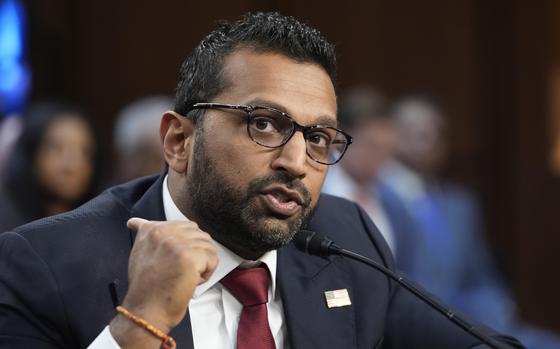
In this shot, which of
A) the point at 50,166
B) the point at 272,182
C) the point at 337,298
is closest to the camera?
the point at 272,182

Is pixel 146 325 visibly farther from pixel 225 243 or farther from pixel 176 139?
pixel 176 139

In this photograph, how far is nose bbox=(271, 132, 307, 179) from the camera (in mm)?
1872

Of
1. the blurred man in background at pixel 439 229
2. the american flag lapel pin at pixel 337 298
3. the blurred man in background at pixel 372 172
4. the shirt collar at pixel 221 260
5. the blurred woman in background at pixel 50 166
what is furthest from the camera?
the blurred man in background at pixel 439 229

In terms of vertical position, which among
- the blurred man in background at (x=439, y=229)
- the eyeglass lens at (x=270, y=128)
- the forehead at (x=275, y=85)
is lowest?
the blurred man in background at (x=439, y=229)

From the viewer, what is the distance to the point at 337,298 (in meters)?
2.11

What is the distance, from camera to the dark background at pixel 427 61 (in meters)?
5.35

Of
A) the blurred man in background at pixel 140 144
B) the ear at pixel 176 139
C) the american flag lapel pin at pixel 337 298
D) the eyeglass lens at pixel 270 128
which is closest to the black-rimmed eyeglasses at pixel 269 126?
the eyeglass lens at pixel 270 128

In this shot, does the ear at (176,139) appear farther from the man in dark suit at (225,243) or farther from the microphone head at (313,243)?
the microphone head at (313,243)

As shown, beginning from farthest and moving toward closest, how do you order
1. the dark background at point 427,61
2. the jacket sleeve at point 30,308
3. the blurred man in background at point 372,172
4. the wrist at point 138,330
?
the dark background at point 427,61 → the blurred man in background at point 372,172 → the jacket sleeve at point 30,308 → the wrist at point 138,330

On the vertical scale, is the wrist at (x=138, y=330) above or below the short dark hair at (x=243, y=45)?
below

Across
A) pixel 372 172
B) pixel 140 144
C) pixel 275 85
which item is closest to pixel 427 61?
pixel 372 172

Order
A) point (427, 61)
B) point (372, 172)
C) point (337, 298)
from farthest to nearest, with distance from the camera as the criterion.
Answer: point (427, 61)
point (372, 172)
point (337, 298)

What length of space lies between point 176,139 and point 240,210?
264 millimetres

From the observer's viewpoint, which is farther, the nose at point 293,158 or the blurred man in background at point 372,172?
the blurred man in background at point 372,172
